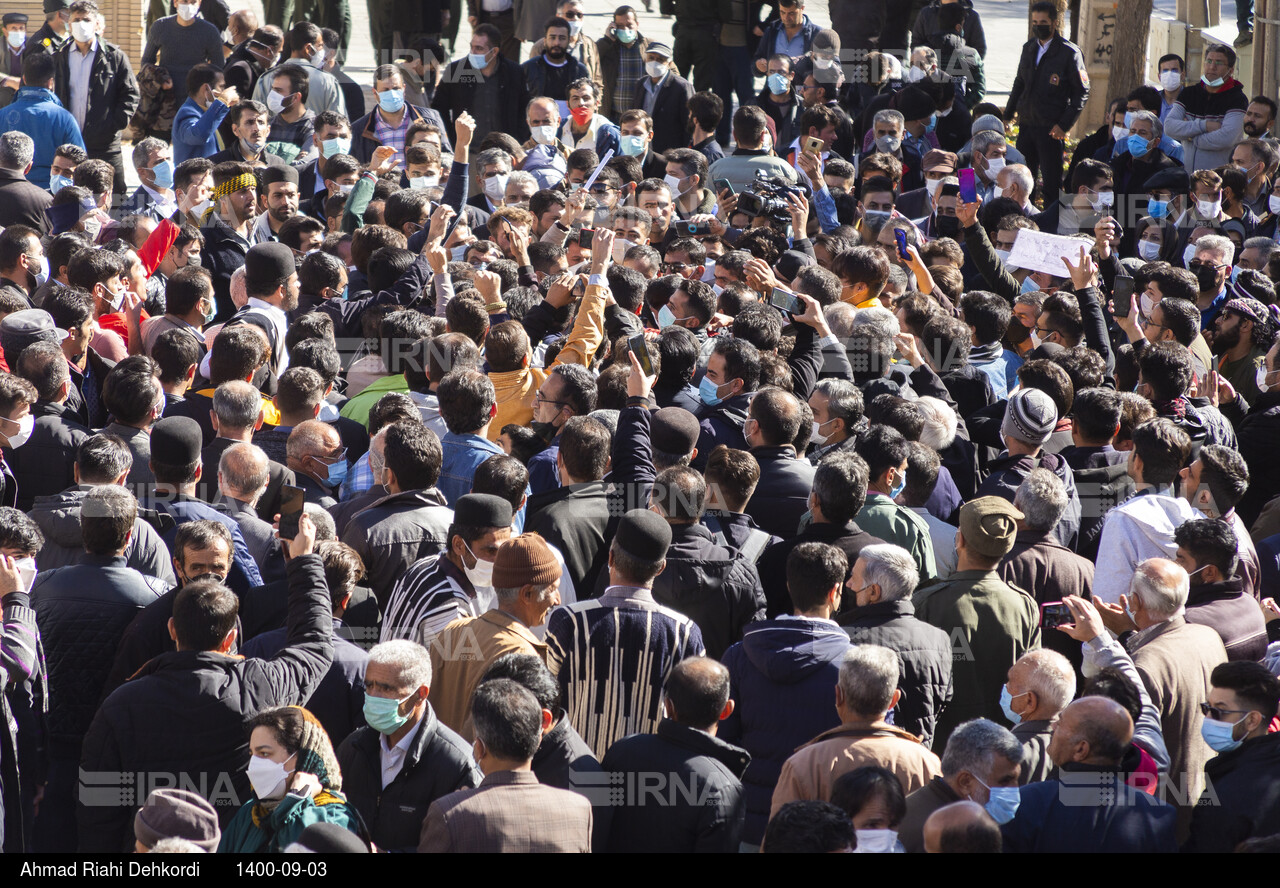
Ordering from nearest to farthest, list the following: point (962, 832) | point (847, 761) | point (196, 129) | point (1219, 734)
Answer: point (962, 832)
point (847, 761)
point (1219, 734)
point (196, 129)

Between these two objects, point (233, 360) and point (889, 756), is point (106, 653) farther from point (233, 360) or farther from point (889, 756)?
point (889, 756)

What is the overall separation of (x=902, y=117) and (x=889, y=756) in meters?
9.32

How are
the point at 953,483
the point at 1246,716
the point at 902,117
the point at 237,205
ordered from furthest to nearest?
1. the point at 902,117
2. the point at 237,205
3. the point at 953,483
4. the point at 1246,716

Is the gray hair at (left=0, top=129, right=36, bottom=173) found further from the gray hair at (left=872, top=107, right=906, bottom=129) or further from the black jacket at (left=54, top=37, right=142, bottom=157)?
the gray hair at (left=872, top=107, right=906, bottom=129)

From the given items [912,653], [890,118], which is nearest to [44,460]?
[912,653]

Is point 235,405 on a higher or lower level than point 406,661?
higher

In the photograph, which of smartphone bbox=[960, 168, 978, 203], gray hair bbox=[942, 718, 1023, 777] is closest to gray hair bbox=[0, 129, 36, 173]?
smartphone bbox=[960, 168, 978, 203]

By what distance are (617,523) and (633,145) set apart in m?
6.91

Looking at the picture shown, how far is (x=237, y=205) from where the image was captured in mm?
9117

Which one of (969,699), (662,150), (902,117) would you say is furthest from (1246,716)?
(662,150)

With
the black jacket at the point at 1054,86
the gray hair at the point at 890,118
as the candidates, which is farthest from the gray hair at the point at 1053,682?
the black jacket at the point at 1054,86

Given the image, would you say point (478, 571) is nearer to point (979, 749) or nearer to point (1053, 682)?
point (979, 749)

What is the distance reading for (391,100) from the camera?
457 inches
